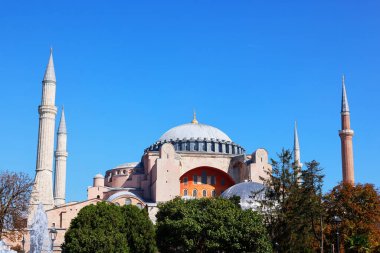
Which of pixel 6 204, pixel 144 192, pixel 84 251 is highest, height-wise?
pixel 144 192

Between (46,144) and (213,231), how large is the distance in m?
16.5

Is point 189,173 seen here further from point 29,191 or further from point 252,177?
point 29,191

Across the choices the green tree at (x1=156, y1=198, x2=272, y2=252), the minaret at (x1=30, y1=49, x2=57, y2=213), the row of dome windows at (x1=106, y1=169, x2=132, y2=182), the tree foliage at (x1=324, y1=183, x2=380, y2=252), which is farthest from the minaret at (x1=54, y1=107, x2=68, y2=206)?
the tree foliage at (x1=324, y1=183, x2=380, y2=252)

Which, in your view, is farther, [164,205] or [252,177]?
[252,177]

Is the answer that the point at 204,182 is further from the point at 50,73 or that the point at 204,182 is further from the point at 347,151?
the point at 50,73

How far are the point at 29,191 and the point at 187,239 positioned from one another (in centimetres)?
876

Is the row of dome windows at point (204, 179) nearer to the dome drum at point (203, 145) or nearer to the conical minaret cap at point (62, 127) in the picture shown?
the dome drum at point (203, 145)

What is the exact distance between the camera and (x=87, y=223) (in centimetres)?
2569

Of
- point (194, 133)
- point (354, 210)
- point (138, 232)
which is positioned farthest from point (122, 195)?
point (354, 210)

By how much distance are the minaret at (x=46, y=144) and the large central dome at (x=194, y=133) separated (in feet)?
40.2

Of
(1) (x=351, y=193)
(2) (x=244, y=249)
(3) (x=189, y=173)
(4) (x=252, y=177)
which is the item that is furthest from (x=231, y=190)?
(2) (x=244, y=249)

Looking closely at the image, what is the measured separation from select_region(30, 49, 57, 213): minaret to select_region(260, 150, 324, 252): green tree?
16.7 metres

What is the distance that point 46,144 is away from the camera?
3862 centimetres

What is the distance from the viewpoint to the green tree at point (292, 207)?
1001 inches
